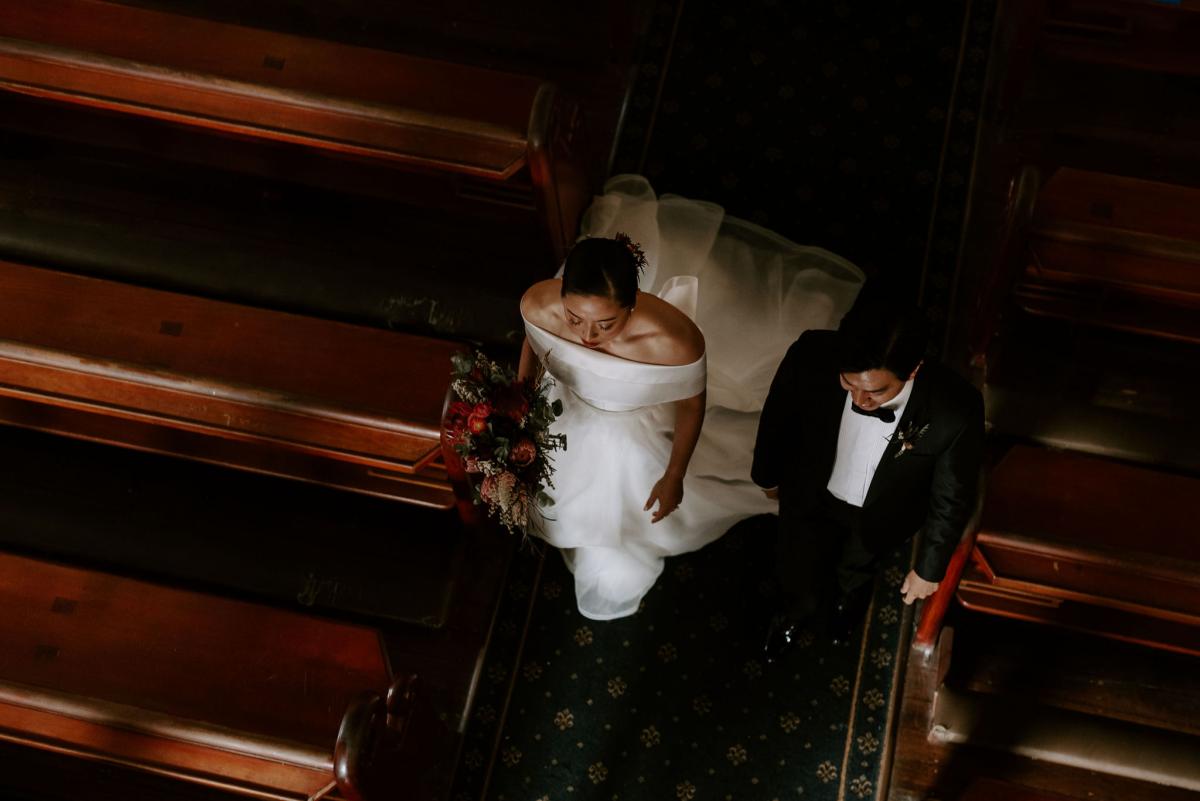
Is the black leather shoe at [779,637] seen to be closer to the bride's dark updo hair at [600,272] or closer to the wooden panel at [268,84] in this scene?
the bride's dark updo hair at [600,272]

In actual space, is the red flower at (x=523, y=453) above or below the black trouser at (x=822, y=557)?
above

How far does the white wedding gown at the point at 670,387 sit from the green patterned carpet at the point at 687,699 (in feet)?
0.50

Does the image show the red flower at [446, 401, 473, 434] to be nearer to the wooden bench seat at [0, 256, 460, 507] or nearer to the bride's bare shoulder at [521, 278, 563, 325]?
the wooden bench seat at [0, 256, 460, 507]

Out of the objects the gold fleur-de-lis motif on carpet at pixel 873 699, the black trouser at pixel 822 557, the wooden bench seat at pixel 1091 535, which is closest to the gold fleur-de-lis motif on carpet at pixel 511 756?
the black trouser at pixel 822 557

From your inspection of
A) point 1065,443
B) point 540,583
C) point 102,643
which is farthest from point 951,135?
point 102,643

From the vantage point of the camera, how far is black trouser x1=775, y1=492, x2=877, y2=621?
299 centimetres

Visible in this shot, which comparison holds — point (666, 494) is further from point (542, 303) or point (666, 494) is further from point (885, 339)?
point (885, 339)

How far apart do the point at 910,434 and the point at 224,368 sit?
1.82 meters

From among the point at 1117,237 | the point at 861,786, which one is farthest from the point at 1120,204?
the point at 861,786

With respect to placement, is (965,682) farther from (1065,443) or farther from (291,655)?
(291,655)

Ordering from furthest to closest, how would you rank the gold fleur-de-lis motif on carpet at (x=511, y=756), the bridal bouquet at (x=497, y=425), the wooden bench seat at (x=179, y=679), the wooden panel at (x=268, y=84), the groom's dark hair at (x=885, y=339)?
1. the gold fleur-de-lis motif on carpet at (x=511, y=756)
2. the wooden panel at (x=268, y=84)
3. the bridal bouquet at (x=497, y=425)
4. the wooden bench seat at (x=179, y=679)
5. the groom's dark hair at (x=885, y=339)

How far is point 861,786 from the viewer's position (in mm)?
3369

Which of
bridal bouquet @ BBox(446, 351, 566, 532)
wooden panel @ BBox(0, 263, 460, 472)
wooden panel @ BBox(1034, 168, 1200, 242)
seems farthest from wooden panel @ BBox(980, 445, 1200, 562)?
wooden panel @ BBox(0, 263, 460, 472)

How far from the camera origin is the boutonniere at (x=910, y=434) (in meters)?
2.52
